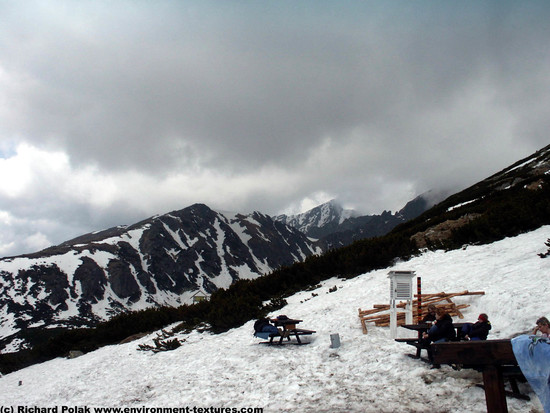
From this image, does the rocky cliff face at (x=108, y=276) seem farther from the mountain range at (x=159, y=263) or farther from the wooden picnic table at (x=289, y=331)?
the wooden picnic table at (x=289, y=331)

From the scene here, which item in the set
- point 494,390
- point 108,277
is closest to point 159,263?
point 108,277

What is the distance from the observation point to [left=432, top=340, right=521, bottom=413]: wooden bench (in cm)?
393

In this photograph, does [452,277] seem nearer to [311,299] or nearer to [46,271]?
[311,299]

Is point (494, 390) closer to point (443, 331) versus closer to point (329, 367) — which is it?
point (443, 331)

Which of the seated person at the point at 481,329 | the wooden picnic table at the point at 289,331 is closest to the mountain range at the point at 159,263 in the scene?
the wooden picnic table at the point at 289,331

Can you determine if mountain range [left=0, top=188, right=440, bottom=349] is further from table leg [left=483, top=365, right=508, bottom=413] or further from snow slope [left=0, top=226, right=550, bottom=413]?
table leg [left=483, top=365, right=508, bottom=413]

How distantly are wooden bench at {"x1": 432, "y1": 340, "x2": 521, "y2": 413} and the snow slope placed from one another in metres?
1.41

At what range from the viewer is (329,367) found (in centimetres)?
800

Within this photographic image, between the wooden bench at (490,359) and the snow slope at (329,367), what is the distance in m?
1.41

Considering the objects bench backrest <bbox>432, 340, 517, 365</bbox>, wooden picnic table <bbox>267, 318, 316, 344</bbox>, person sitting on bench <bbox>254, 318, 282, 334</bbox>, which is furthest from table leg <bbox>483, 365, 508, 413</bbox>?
person sitting on bench <bbox>254, 318, 282, 334</bbox>

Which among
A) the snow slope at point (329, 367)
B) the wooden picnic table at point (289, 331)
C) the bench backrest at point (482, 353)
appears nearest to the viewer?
the bench backrest at point (482, 353)

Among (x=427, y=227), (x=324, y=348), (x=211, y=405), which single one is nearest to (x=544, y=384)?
(x=211, y=405)

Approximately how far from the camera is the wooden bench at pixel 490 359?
12.9 feet

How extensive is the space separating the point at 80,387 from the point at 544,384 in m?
11.5
